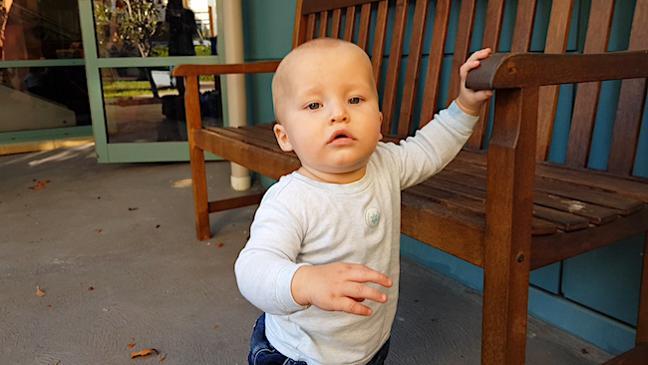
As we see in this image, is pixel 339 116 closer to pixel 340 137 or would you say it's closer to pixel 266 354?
pixel 340 137

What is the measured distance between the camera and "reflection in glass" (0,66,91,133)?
17.6 ft

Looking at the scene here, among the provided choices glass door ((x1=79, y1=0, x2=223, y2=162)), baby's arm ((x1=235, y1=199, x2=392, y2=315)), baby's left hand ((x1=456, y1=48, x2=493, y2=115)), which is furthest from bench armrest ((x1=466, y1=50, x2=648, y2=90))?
glass door ((x1=79, y1=0, x2=223, y2=162))

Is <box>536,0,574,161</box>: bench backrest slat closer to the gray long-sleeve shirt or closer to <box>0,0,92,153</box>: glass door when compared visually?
the gray long-sleeve shirt

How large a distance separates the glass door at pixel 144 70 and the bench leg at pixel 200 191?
1581 mm

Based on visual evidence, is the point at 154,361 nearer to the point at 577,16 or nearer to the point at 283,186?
the point at 283,186

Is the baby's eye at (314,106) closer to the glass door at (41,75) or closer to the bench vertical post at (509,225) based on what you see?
the bench vertical post at (509,225)

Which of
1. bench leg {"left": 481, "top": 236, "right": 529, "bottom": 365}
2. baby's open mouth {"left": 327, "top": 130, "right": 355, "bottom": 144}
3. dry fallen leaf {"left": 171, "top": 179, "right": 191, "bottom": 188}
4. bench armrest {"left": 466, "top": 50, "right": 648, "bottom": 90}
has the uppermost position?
bench armrest {"left": 466, "top": 50, "right": 648, "bottom": 90}

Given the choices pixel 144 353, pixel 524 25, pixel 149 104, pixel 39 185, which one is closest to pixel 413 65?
pixel 524 25

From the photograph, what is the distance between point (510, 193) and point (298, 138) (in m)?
0.36

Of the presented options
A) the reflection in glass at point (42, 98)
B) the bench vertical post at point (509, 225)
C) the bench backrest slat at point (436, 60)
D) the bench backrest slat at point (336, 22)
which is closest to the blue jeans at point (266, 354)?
the bench vertical post at point (509, 225)

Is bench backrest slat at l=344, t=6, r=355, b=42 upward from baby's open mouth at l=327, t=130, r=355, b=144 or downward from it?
upward

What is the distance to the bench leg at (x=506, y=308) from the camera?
37.1 inches

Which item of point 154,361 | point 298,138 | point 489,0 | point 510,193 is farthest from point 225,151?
point 510,193

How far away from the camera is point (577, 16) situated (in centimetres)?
151
